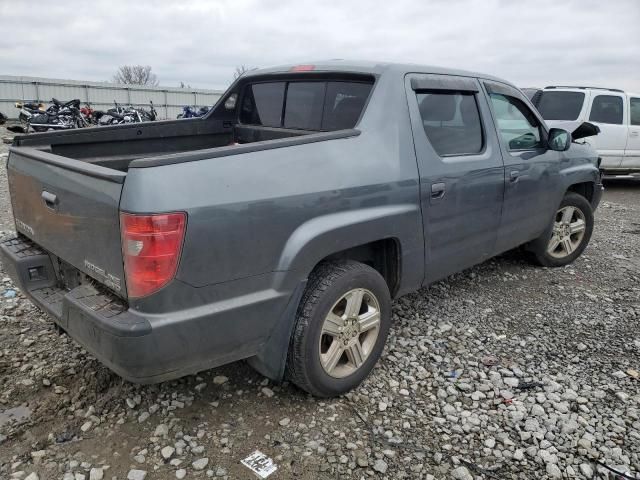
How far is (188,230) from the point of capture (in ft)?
6.97

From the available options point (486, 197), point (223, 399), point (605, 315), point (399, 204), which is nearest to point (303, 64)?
point (399, 204)

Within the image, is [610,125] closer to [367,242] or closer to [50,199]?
[367,242]

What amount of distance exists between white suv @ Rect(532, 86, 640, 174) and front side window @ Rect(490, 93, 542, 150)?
611 centimetres

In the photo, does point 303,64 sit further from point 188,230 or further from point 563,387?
point 563,387

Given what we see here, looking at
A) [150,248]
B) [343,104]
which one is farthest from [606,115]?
[150,248]

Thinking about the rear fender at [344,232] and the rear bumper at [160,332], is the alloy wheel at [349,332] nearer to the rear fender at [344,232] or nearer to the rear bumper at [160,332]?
the rear fender at [344,232]

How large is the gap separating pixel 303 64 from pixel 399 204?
1365mm

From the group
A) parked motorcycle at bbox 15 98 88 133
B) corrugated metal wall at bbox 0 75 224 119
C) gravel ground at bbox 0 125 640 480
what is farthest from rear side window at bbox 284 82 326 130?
corrugated metal wall at bbox 0 75 224 119

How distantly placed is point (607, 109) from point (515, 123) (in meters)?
7.30

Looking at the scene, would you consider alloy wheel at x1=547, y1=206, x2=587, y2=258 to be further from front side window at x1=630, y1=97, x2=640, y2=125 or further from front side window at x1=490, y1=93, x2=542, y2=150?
front side window at x1=630, y1=97, x2=640, y2=125

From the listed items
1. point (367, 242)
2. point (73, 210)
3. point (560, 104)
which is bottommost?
point (367, 242)

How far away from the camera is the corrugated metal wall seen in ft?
69.3

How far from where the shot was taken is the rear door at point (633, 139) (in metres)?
10.2

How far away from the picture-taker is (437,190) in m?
3.20
